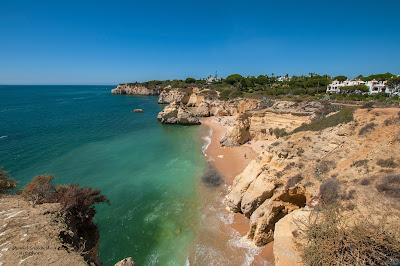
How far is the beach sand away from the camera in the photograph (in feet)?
52.1

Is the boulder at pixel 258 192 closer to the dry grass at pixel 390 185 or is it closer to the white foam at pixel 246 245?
the white foam at pixel 246 245

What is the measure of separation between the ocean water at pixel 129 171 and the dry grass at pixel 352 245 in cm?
914

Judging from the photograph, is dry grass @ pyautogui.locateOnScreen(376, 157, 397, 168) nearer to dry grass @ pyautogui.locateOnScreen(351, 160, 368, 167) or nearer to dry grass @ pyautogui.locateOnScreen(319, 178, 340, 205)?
dry grass @ pyautogui.locateOnScreen(351, 160, 368, 167)

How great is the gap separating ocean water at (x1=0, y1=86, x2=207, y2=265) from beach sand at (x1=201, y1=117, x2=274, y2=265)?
2015 mm

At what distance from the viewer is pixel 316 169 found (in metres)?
16.3

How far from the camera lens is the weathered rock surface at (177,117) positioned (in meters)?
59.1

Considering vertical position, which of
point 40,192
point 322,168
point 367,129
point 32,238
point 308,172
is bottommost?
point 308,172

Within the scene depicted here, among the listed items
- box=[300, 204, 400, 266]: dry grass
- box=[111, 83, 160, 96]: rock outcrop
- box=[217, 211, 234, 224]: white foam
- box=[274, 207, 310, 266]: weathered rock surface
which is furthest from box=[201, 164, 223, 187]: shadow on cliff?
box=[111, 83, 160, 96]: rock outcrop

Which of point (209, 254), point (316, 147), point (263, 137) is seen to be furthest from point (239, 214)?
point (263, 137)

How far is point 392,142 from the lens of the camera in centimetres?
1606

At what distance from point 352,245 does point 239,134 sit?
30813mm

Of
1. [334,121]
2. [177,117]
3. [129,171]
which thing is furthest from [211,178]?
[177,117]

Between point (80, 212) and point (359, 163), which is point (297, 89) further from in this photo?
point (80, 212)

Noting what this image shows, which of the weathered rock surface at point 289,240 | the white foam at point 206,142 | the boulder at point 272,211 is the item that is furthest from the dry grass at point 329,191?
the white foam at point 206,142
